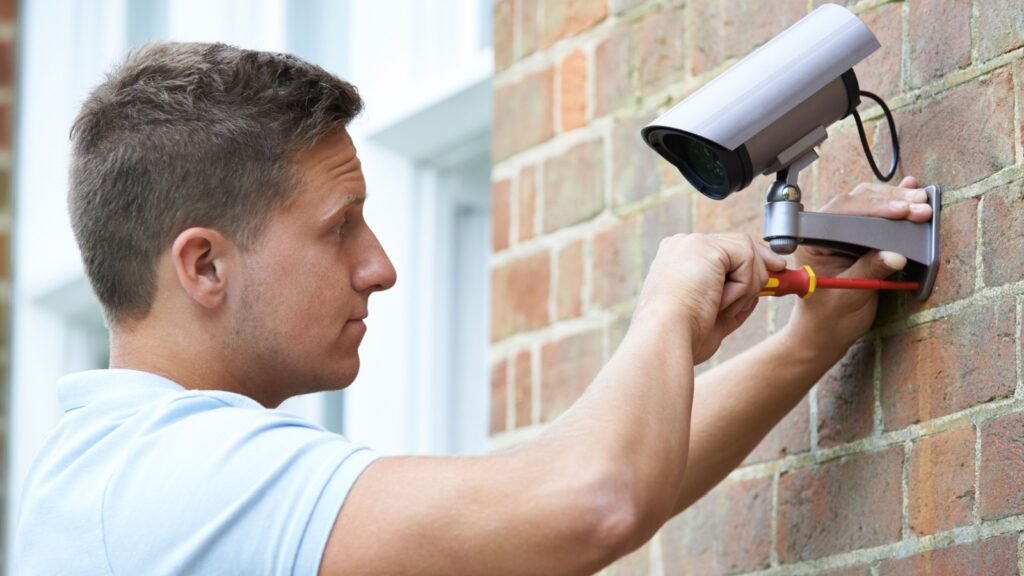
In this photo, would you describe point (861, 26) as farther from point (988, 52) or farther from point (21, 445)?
point (21, 445)

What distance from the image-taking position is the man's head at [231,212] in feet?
6.13

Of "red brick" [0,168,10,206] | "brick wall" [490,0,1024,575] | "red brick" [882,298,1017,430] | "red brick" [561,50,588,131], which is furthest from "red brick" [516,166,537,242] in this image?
"red brick" [0,168,10,206]

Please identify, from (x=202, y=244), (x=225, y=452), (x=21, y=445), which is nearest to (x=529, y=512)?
(x=225, y=452)

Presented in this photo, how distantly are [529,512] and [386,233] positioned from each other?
1663 mm

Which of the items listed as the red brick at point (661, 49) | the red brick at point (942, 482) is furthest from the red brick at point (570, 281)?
the red brick at point (942, 482)

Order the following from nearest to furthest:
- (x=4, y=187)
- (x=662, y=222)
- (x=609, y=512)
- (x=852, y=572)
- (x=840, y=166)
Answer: (x=609, y=512)
(x=852, y=572)
(x=840, y=166)
(x=662, y=222)
(x=4, y=187)

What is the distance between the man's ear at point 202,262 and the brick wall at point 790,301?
708 millimetres

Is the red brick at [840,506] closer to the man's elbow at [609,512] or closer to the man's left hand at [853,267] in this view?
the man's left hand at [853,267]

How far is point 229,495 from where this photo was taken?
1600mm

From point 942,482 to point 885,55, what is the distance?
1.65ft

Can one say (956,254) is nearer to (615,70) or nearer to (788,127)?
(788,127)

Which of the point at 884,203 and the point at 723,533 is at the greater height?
the point at 884,203

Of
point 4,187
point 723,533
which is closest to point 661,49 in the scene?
point 723,533

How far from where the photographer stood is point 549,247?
263 cm
